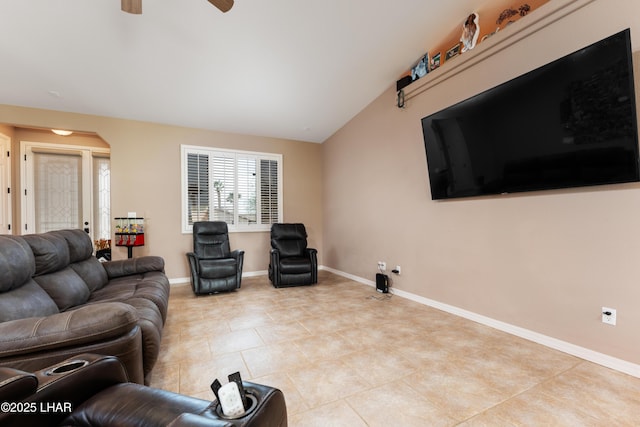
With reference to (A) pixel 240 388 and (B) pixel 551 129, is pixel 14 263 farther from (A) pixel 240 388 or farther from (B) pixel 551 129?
(B) pixel 551 129

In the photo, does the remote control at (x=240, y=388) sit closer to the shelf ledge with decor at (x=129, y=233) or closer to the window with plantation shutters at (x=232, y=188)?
the shelf ledge with decor at (x=129, y=233)

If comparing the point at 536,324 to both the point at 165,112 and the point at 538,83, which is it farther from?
the point at 165,112

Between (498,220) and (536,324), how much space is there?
96cm

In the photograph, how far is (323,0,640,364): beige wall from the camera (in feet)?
6.39

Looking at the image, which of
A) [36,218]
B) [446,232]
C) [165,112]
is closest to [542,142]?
[446,232]

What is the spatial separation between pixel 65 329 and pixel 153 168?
3.79m

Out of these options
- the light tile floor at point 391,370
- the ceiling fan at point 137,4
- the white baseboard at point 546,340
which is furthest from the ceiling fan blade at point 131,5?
the white baseboard at point 546,340

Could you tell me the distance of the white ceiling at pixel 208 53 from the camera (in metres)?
2.53

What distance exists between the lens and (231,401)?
0.76 meters

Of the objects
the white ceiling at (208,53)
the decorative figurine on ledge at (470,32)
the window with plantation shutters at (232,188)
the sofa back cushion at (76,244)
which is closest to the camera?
the sofa back cushion at (76,244)

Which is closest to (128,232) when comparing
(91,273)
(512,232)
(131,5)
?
(91,273)

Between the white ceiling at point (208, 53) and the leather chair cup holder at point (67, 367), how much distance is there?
2796 millimetres

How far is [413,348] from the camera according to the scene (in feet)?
7.45

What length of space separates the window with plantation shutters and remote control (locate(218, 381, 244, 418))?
4404 millimetres
